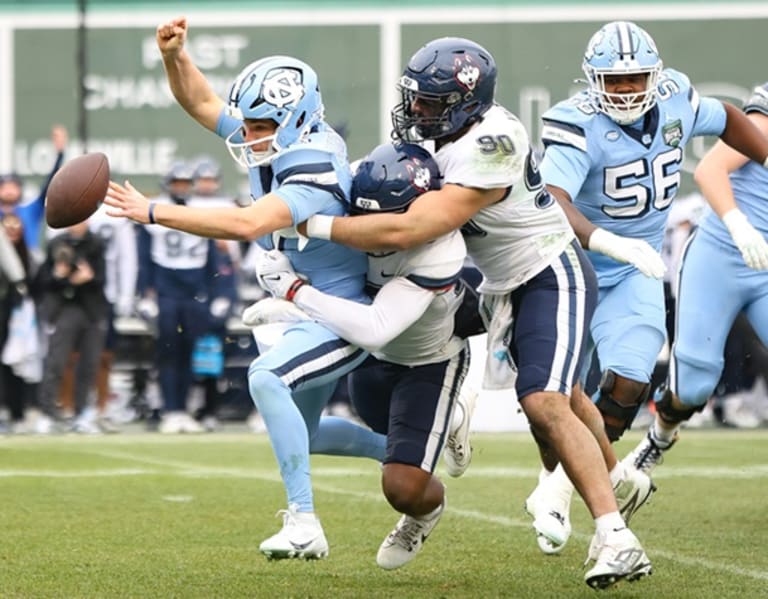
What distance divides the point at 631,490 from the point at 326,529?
1225mm

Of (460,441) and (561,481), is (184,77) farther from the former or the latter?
(561,481)

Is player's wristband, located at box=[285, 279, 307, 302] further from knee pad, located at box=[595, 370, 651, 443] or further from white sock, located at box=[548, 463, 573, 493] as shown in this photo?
knee pad, located at box=[595, 370, 651, 443]

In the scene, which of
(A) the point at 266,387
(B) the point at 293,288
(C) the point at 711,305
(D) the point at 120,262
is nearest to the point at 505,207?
(B) the point at 293,288

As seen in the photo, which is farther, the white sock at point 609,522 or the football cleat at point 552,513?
the football cleat at point 552,513

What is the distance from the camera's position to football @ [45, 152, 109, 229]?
4.36 m

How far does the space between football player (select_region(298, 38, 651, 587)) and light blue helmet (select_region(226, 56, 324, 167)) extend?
0.27 meters

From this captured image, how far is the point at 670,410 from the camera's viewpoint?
20.8 ft

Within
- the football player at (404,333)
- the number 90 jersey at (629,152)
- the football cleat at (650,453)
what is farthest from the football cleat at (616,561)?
the football cleat at (650,453)

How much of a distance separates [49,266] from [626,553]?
6876 mm

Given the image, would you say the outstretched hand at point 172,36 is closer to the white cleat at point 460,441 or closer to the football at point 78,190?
the football at point 78,190

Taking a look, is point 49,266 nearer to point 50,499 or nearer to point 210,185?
point 210,185

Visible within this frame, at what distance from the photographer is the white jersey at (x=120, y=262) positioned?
35.3 ft

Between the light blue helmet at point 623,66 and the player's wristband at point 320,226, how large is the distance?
1625 mm

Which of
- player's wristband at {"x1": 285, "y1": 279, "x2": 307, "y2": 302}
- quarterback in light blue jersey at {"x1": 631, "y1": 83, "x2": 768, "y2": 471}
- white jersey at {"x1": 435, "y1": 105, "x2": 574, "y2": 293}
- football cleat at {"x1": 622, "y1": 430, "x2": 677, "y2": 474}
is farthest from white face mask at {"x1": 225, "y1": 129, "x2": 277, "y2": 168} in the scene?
football cleat at {"x1": 622, "y1": 430, "x2": 677, "y2": 474}
